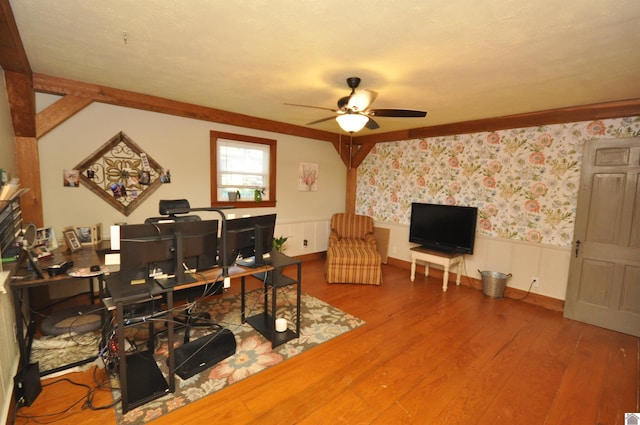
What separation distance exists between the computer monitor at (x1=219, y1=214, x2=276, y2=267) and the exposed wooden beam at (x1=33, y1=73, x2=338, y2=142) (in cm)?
221

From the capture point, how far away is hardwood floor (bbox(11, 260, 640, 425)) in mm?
1899

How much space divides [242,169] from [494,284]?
4082 millimetres

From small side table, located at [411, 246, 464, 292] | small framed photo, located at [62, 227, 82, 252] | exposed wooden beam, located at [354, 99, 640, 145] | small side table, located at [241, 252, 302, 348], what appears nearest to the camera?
small side table, located at [241, 252, 302, 348]

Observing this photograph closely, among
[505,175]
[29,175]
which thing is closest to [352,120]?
[505,175]

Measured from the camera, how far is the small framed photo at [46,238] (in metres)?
2.74

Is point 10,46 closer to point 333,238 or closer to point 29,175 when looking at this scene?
point 29,175

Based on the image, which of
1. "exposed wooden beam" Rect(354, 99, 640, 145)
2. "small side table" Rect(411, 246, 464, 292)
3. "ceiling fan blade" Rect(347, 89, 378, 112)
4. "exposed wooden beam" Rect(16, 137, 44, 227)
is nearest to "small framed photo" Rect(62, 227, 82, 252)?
"exposed wooden beam" Rect(16, 137, 44, 227)

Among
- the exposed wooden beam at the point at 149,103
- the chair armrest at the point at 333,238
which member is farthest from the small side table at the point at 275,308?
the exposed wooden beam at the point at 149,103

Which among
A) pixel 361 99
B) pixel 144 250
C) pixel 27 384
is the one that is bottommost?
pixel 27 384

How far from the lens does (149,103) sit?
3.45 meters

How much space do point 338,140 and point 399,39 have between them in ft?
12.4

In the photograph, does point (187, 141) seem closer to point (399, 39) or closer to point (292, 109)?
point (292, 109)

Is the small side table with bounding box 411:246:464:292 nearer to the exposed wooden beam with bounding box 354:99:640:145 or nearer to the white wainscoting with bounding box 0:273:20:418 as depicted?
the exposed wooden beam with bounding box 354:99:640:145

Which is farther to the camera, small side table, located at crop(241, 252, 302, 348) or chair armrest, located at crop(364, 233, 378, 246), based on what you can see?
chair armrest, located at crop(364, 233, 378, 246)
